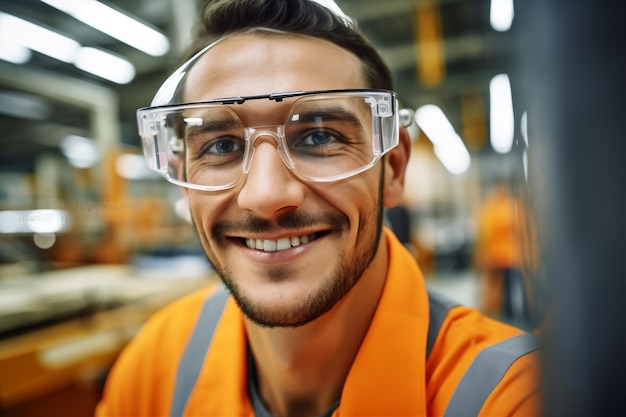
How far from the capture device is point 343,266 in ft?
2.38

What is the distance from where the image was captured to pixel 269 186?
0.64 meters

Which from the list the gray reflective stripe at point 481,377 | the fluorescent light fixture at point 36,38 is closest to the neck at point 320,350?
the gray reflective stripe at point 481,377

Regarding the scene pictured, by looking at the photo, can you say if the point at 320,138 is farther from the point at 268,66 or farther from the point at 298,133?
the point at 268,66

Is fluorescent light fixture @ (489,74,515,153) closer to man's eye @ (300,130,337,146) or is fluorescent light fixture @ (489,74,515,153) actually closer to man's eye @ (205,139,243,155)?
man's eye @ (300,130,337,146)

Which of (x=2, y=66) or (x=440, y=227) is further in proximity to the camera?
(x=440, y=227)

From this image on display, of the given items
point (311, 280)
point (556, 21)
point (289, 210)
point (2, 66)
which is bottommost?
point (311, 280)

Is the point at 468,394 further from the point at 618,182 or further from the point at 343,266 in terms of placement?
the point at 618,182

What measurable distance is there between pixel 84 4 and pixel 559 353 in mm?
1163

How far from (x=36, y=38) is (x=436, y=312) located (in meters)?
1.41

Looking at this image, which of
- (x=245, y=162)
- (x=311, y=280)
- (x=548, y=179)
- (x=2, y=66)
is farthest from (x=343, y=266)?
(x=2, y=66)

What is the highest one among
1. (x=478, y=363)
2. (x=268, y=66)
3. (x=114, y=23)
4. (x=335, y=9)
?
(x=114, y=23)

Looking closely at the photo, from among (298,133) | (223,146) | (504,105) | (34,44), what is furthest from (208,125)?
(34,44)

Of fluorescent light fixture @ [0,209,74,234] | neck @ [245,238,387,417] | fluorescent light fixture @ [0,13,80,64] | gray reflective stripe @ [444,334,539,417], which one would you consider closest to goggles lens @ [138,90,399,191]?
neck @ [245,238,387,417]

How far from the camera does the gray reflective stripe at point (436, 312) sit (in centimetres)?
77
